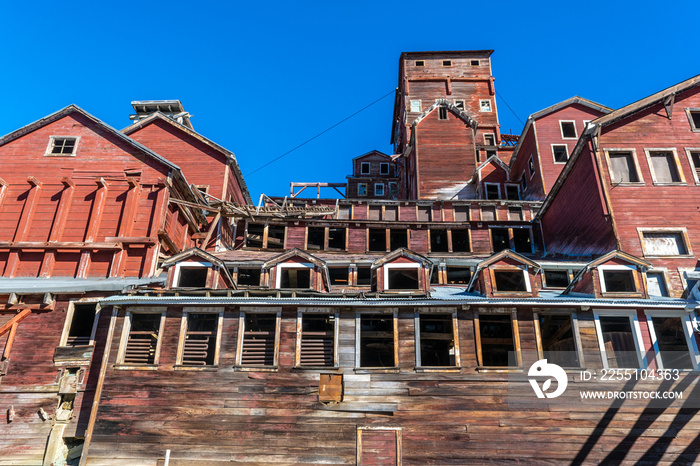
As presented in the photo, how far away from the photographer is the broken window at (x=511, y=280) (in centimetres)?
2320

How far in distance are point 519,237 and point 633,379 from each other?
18609 millimetres

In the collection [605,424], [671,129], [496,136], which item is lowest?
[605,424]

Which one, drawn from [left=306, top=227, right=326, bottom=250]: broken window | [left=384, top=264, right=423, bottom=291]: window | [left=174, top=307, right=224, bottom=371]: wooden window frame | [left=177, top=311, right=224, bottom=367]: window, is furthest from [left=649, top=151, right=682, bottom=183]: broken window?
[left=177, top=311, right=224, bottom=367]: window

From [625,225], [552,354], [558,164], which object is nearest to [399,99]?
[558,164]

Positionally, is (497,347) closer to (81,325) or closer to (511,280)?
(511,280)

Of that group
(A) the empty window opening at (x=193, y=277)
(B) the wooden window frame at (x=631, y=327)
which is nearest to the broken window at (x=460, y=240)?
(B) the wooden window frame at (x=631, y=327)

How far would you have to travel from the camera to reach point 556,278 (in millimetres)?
29953

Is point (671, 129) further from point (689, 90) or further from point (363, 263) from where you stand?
point (363, 263)

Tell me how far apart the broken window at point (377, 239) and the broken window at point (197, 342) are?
16.7 meters

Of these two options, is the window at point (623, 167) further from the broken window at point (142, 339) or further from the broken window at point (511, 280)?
the broken window at point (142, 339)

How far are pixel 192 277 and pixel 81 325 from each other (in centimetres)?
525

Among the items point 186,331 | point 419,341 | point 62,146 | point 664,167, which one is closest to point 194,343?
point 186,331

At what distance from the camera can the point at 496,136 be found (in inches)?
2197

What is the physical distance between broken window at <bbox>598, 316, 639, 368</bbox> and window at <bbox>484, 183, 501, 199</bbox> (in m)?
24.0
